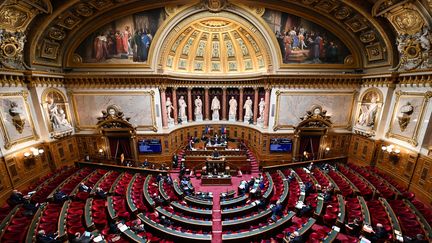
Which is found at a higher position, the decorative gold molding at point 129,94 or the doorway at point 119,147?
the decorative gold molding at point 129,94

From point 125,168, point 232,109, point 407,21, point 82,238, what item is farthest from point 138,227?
point 407,21

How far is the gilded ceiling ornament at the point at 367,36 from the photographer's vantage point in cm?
1566

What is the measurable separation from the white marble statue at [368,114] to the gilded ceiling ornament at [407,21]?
224 inches

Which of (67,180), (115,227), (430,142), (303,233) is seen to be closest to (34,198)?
(67,180)

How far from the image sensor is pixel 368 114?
1705 centimetres

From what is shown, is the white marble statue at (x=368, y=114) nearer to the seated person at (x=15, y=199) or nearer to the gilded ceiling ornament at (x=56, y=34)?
the seated person at (x=15, y=199)

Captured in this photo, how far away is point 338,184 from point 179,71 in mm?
18679

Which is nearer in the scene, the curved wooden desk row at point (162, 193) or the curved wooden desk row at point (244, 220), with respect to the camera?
the curved wooden desk row at point (244, 220)

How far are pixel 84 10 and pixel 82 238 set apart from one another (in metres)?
16.2

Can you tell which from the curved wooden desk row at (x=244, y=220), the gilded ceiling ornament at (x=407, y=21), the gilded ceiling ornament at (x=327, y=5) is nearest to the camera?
the curved wooden desk row at (x=244, y=220)

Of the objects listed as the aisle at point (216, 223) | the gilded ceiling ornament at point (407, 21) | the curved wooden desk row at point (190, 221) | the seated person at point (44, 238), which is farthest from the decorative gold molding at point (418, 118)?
the seated person at point (44, 238)

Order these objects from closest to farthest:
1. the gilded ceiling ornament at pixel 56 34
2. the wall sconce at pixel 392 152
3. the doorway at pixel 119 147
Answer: the wall sconce at pixel 392 152 → the gilded ceiling ornament at pixel 56 34 → the doorway at pixel 119 147

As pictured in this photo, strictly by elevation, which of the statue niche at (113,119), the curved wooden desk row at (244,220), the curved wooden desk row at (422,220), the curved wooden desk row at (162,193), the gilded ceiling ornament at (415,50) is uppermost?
the gilded ceiling ornament at (415,50)

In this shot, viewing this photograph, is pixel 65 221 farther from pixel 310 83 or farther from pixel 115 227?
pixel 310 83
